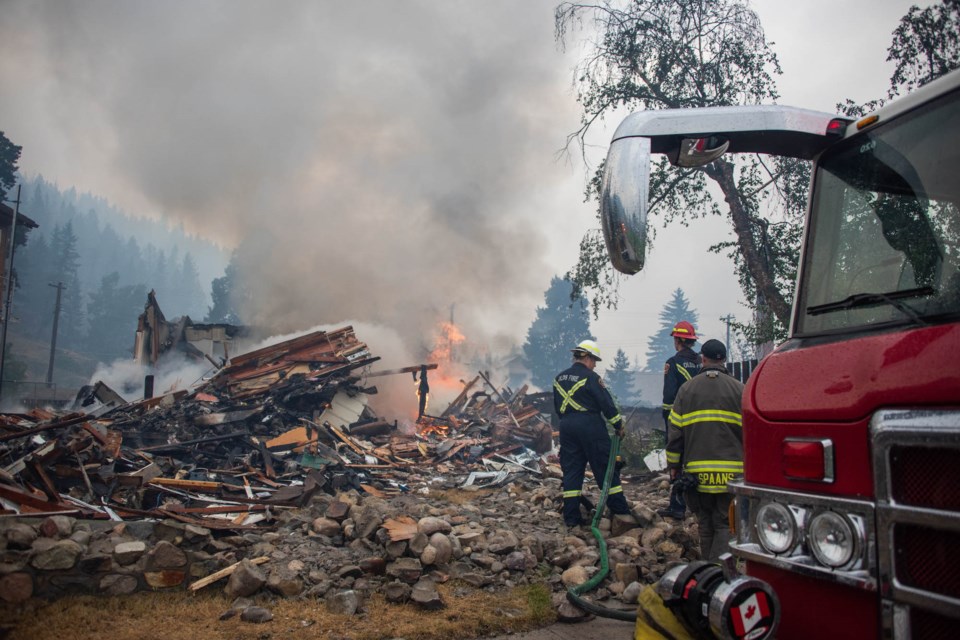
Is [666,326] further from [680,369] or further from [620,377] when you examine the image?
[680,369]

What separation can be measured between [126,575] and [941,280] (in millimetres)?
5211

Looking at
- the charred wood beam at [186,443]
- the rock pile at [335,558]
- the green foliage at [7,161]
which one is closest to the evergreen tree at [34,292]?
the green foliage at [7,161]

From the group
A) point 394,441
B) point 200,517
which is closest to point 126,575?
point 200,517

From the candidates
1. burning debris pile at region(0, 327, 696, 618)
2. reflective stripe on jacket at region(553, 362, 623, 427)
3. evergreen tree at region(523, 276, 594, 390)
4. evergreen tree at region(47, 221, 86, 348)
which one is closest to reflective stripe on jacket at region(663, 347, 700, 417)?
reflective stripe on jacket at region(553, 362, 623, 427)

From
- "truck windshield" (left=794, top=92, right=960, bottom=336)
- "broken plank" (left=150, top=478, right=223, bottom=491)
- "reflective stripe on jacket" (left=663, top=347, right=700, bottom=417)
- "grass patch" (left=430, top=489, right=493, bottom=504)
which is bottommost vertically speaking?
"grass patch" (left=430, top=489, right=493, bottom=504)

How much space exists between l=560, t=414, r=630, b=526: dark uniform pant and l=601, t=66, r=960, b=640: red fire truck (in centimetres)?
379

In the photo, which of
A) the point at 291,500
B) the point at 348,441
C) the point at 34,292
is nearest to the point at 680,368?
the point at 291,500

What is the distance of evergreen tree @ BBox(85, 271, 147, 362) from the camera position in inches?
2512

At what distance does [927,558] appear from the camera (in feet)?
4.54

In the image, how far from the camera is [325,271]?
27.7 m

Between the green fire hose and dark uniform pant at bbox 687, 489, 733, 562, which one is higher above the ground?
dark uniform pant at bbox 687, 489, 733, 562

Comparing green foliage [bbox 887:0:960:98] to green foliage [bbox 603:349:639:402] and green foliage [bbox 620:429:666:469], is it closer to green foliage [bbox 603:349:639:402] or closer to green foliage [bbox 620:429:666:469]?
green foliage [bbox 620:429:666:469]

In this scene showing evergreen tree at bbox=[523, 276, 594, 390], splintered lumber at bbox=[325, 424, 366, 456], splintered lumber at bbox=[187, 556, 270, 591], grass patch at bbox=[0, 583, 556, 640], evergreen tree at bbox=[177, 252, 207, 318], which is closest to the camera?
grass patch at bbox=[0, 583, 556, 640]

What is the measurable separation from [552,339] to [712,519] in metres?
53.7
